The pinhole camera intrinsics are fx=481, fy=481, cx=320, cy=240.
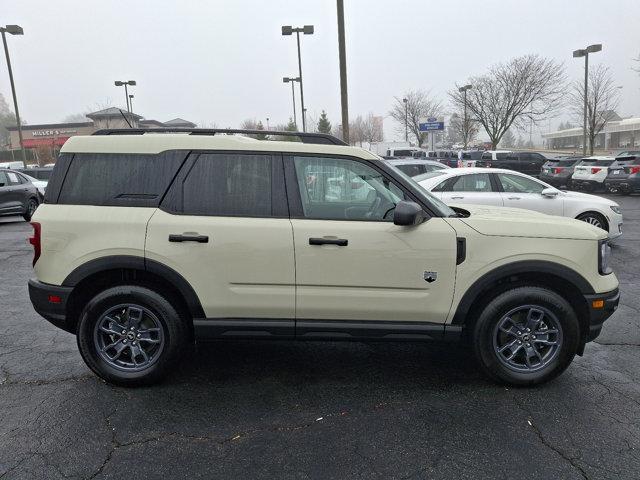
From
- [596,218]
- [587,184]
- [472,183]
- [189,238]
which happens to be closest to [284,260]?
[189,238]

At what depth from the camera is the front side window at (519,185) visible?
8914 mm

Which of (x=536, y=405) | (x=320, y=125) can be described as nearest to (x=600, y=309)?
(x=536, y=405)

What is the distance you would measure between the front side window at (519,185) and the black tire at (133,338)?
23.3ft

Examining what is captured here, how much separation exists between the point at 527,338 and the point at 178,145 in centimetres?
299

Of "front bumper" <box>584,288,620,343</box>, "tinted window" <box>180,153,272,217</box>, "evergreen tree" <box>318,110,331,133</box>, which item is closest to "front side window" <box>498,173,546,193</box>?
"front bumper" <box>584,288,620,343</box>

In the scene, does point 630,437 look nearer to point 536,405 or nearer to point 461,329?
point 536,405

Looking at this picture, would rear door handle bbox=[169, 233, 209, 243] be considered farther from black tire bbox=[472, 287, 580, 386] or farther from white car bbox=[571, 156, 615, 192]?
white car bbox=[571, 156, 615, 192]

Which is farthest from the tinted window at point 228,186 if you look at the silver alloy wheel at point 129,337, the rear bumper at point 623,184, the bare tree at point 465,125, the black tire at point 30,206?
the bare tree at point 465,125

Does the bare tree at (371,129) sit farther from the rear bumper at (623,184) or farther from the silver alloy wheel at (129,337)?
the silver alloy wheel at (129,337)

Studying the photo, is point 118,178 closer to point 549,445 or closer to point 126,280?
point 126,280

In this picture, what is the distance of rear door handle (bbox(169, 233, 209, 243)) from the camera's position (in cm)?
342

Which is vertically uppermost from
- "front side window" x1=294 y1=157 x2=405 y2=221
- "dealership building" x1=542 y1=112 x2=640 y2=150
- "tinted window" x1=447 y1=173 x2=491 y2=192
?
"dealership building" x1=542 y1=112 x2=640 y2=150

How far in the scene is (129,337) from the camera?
3.68 m

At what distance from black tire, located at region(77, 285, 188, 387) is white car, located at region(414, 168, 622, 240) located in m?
6.25
